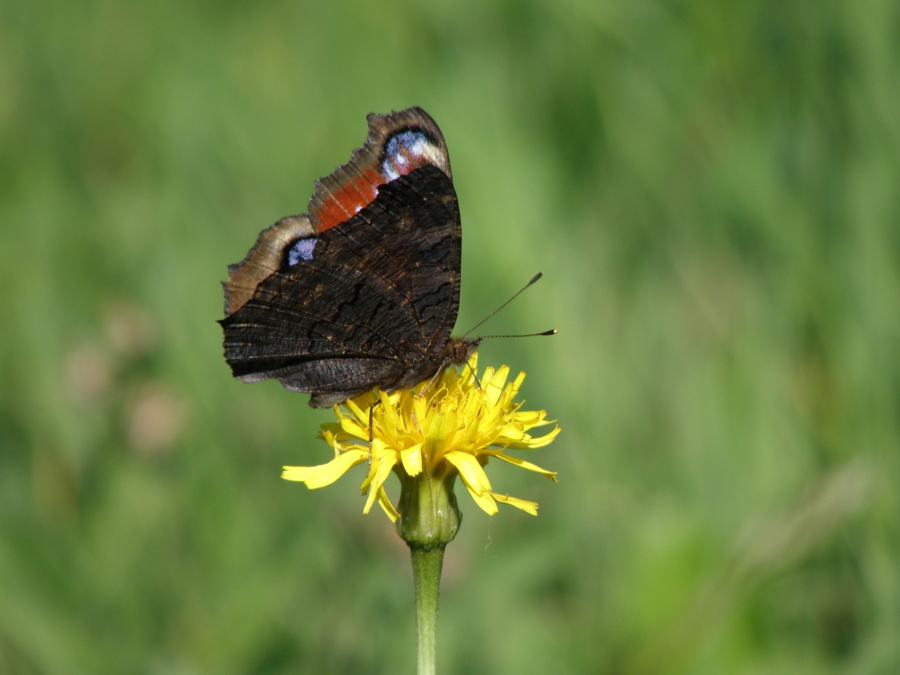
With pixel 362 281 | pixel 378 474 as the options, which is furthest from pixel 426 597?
pixel 362 281

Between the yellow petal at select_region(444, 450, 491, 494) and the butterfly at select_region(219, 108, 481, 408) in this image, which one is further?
the butterfly at select_region(219, 108, 481, 408)

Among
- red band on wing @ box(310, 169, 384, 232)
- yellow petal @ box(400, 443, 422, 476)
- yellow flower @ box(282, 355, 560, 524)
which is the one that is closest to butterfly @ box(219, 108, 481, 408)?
red band on wing @ box(310, 169, 384, 232)

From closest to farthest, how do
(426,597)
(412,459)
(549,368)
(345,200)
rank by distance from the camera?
(426,597), (412,459), (345,200), (549,368)

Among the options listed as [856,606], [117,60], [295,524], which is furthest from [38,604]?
[117,60]

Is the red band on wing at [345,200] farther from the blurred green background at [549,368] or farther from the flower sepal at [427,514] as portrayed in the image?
the blurred green background at [549,368]

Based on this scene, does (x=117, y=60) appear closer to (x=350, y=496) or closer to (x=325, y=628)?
(x=350, y=496)

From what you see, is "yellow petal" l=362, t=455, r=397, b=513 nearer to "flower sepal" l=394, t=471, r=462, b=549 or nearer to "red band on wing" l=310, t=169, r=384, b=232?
"flower sepal" l=394, t=471, r=462, b=549

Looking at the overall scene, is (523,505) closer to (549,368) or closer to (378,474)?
(378,474)
